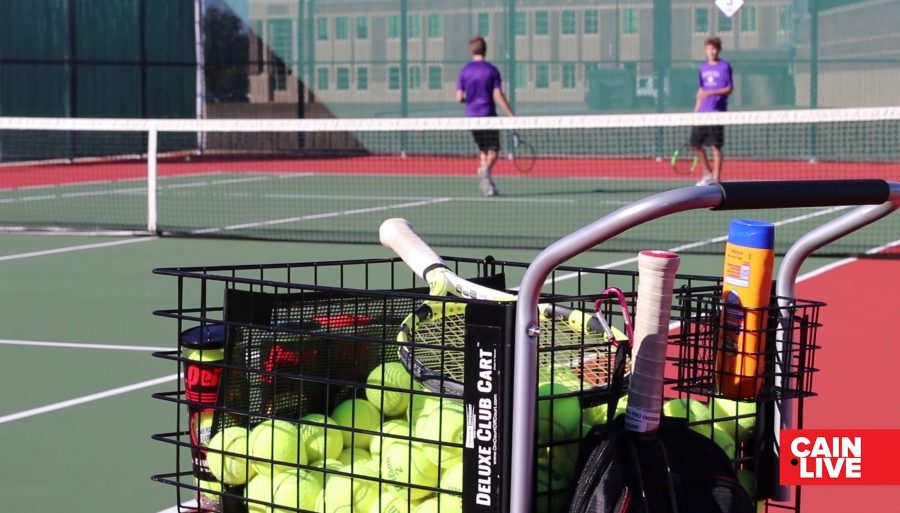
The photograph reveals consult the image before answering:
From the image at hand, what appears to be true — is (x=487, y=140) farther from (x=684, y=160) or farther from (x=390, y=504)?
(x=390, y=504)

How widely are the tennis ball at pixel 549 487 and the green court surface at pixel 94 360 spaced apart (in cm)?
189

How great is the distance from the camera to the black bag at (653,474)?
87.9 inches

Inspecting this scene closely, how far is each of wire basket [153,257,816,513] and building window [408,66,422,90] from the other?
1974cm

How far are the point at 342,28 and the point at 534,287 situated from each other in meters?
20.9

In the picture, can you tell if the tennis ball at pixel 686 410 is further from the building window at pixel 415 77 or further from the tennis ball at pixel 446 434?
the building window at pixel 415 77

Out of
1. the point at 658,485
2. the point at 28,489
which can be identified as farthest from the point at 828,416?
the point at 658,485

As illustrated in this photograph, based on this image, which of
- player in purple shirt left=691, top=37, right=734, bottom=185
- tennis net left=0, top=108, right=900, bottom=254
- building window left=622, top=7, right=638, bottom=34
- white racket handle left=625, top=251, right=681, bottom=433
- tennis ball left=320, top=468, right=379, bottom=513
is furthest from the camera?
building window left=622, top=7, right=638, bottom=34

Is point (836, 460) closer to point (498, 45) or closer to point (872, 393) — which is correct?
point (872, 393)

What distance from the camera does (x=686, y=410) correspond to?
2592mm

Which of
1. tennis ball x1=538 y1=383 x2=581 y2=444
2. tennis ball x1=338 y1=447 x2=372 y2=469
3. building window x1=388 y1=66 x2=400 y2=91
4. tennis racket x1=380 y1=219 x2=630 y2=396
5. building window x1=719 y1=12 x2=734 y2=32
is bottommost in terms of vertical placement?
tennis ball x1=338 y1=447 x2=372 y2=469

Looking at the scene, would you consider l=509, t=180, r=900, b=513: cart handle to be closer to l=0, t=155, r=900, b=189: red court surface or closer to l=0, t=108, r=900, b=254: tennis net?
l=0, t=108, r=900, b=254: tennis net

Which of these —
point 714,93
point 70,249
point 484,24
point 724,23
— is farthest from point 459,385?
point 484,24

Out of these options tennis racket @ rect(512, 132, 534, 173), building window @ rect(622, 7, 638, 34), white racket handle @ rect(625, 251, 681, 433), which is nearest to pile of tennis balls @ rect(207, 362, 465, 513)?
white racket handle @ rect(625, 251, 681, 433)

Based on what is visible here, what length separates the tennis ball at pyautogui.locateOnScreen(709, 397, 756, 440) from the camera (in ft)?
8.54
